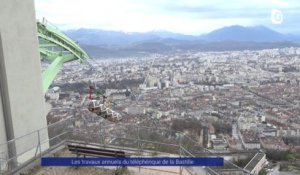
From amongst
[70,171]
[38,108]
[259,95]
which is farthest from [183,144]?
[259,95]

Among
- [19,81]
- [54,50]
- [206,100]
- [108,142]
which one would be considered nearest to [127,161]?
[108,142]

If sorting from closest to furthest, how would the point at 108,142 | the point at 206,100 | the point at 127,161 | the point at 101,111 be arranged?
1. the point at 127,161
2. the point at 108,142
3. the point at 101,111
4. the point at 206,100

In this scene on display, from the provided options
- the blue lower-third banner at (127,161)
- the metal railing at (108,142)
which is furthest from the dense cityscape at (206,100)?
the blue lower-third banner at (127,161)

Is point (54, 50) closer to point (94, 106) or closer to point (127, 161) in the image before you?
point (94, 106)

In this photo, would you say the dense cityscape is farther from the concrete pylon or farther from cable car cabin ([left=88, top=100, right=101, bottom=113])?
the concrete pylon

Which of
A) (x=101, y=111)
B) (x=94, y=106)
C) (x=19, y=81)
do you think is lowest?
(x=101, y=111)

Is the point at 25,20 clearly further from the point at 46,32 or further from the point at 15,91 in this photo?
the point at 46,32
